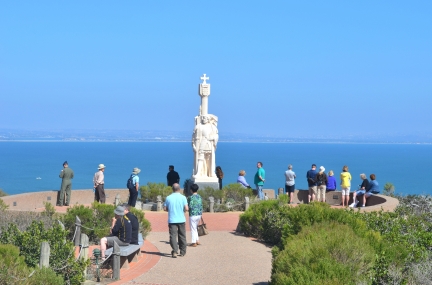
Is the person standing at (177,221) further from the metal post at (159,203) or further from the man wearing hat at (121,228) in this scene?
the metal post at (159,203)

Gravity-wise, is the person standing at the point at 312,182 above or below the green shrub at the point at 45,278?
above

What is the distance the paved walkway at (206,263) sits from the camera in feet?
36.3

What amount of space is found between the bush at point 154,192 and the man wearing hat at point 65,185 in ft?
10.5

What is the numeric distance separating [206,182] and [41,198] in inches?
232

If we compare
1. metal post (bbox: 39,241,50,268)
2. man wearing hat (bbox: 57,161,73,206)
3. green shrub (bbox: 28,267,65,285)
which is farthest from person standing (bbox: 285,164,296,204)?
green shrub (bbox: 28,267,65,285)

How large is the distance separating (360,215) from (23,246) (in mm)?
7027

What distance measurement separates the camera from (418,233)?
1220cm

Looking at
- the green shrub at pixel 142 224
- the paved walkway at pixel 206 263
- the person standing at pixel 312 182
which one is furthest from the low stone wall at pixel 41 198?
the person standing at pixel 312 182

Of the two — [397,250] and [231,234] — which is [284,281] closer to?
[397,250]

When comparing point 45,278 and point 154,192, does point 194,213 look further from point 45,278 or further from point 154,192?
point 154,192

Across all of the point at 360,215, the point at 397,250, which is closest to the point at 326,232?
the point at 397,250

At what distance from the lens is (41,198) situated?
20.9 m

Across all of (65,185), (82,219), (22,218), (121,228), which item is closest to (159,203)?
(65,185)

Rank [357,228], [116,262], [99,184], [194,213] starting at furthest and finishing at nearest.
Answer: [99,184]
[194,213]
[357,228]
[116,262]
